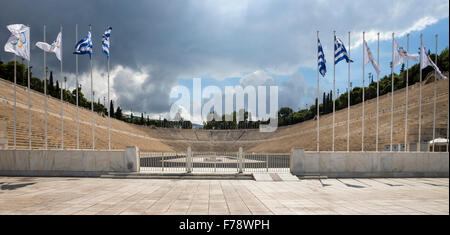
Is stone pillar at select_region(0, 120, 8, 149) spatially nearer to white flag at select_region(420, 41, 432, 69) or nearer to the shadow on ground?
the shadow on ground

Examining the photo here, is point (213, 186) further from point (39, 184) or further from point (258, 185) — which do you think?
point (39, 184)

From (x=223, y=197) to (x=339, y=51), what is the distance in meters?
13.0

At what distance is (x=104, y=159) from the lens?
48.4 feet

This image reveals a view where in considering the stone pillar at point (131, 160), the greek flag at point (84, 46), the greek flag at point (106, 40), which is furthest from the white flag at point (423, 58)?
the greek flag at point (84, 46)

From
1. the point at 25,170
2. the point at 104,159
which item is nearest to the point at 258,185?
the point at 104,159

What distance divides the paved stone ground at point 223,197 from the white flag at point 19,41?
8405mm

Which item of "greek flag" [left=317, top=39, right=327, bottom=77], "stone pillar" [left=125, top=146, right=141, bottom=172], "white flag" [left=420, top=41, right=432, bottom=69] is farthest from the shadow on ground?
"white flag" [left=420, top=41, right=432, bottom=69]

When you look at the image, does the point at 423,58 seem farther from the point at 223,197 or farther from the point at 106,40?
the point at 106,40

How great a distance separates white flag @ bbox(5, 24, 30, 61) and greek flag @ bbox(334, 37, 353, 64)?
69.3 ft

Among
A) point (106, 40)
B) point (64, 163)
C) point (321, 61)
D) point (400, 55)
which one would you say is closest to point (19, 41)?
point (106, 40)

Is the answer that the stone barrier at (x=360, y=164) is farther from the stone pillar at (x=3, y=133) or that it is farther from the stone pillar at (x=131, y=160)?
the stone pillar at (x=3, y=133)

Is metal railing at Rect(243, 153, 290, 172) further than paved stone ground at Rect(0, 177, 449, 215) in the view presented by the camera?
Yes

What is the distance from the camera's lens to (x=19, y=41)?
595 inches

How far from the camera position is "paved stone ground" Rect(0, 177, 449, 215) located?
298 inches
